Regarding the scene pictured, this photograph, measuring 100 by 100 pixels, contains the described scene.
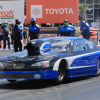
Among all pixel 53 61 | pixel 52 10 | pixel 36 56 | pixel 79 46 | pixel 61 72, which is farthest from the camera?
pixel 52 10

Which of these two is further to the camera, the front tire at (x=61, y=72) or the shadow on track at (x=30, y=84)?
the front tire at (x=61, y=72)

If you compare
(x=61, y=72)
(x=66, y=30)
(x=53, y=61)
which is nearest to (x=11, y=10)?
(x=66, y=30)

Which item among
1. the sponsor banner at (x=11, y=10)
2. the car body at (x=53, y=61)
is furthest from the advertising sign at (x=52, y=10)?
the car body at (x=53, y=61)

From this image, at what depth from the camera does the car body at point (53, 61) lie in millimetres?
7681

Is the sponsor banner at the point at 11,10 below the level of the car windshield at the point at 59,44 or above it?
above

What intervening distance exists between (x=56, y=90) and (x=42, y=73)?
536mm

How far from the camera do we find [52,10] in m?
23.0

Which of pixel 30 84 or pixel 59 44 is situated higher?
pixel 59 44

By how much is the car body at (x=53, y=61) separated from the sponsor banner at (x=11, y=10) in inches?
559

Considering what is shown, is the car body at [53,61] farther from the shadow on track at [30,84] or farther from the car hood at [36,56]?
the shadow on track at [30,84]

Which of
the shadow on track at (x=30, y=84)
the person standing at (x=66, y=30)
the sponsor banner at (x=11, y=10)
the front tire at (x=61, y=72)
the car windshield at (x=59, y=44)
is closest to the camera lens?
the shadow on track at (x=30, y=84)

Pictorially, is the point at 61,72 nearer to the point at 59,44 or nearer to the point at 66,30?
the point at 59,44

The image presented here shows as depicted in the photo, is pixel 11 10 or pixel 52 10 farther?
pixel 11 10

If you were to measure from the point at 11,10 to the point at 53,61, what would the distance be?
52.8ft
